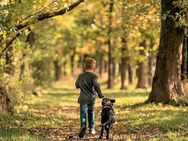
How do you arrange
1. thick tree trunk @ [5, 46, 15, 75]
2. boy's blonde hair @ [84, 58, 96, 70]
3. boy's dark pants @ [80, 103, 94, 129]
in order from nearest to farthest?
1. boy's blonde hair @ [84, 58, 96, 70]
2. boy's dark pants @ [80, 103, 94, 129]
3. thick tree trunk @ [5, 46, 15, 75]

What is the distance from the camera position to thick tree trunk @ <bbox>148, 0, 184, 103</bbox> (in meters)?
22.1

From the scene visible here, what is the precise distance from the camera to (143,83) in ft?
145

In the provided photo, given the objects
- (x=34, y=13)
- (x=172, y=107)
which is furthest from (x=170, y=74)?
(x=34, y=13)

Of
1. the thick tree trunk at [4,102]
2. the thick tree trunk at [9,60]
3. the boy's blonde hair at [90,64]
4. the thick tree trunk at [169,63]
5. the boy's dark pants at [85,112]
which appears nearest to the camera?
the boy's blonde hair at [90,64]

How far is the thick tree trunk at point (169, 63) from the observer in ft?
72.6

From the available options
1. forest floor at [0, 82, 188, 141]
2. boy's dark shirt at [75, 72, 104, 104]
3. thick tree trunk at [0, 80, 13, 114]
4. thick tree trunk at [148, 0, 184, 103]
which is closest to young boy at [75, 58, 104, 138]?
boy's dark shirt at [75, 72, 104, 104]

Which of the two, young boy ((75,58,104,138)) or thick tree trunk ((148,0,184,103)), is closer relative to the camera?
young boy ((75,58,104,138))

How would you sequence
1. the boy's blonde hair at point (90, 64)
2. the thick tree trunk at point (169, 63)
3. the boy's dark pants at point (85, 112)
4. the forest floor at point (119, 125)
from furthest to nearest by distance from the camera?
the thick tree trunk at point (169, 63), the boy's dark pants at point (85, 112), the boy's blonde hair at point (90, 64), the forest floor at point (119, 125)

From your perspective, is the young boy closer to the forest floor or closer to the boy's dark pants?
the boy's dark pants

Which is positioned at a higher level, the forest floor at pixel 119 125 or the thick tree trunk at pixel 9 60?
the thick tree trunk at pixel 9 60

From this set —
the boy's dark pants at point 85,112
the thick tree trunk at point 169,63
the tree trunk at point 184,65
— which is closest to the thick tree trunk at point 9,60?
the thick tree trunk at point 169,63

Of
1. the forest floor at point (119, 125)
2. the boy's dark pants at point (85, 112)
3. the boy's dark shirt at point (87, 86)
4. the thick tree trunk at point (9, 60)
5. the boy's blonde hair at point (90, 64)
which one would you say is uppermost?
the thick tree trunk at point (9, 60)

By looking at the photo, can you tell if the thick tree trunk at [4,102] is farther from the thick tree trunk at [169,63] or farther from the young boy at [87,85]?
the thick tree trunk at [169,63]

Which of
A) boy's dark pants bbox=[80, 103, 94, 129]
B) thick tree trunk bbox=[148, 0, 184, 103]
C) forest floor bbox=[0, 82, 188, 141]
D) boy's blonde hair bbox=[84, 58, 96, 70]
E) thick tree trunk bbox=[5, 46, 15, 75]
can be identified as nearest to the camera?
forest floor bbox=[0, 82, 188, 141]
